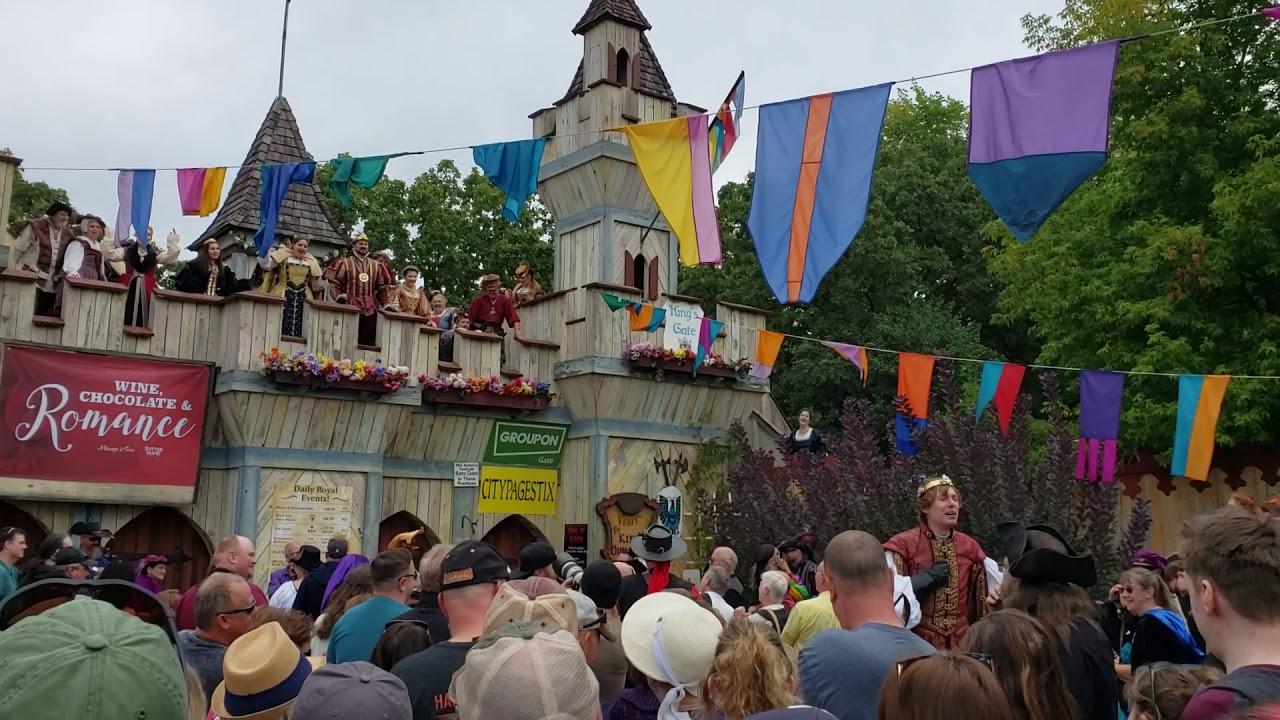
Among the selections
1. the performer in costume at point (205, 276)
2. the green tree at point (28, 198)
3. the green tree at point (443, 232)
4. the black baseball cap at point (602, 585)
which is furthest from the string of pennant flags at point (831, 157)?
the green tree at point (28, 198)

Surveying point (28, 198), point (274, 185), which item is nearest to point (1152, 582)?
point (274, 185)

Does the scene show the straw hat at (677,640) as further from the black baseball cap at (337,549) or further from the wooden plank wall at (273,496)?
the wooden plank wall at (273,496)

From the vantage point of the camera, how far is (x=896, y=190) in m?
27.4

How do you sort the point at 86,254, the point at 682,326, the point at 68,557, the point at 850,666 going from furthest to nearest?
the point at 682,326
the point at 86,254
the point at 68,557
the point at 850,666

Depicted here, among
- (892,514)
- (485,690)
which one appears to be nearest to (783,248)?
(892,514)

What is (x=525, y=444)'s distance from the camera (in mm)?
15438

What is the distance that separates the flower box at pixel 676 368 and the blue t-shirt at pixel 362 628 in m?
10.4

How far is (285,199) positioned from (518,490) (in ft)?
22.3

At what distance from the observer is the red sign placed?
11531 mm

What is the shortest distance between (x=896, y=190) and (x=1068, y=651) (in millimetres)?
24897

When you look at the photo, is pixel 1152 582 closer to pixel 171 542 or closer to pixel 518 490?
pixel 518 490

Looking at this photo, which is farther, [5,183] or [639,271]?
[639,271]

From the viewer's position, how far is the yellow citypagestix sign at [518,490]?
15.2 meters

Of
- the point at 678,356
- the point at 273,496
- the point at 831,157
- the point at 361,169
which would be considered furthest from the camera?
the point at 678,356
